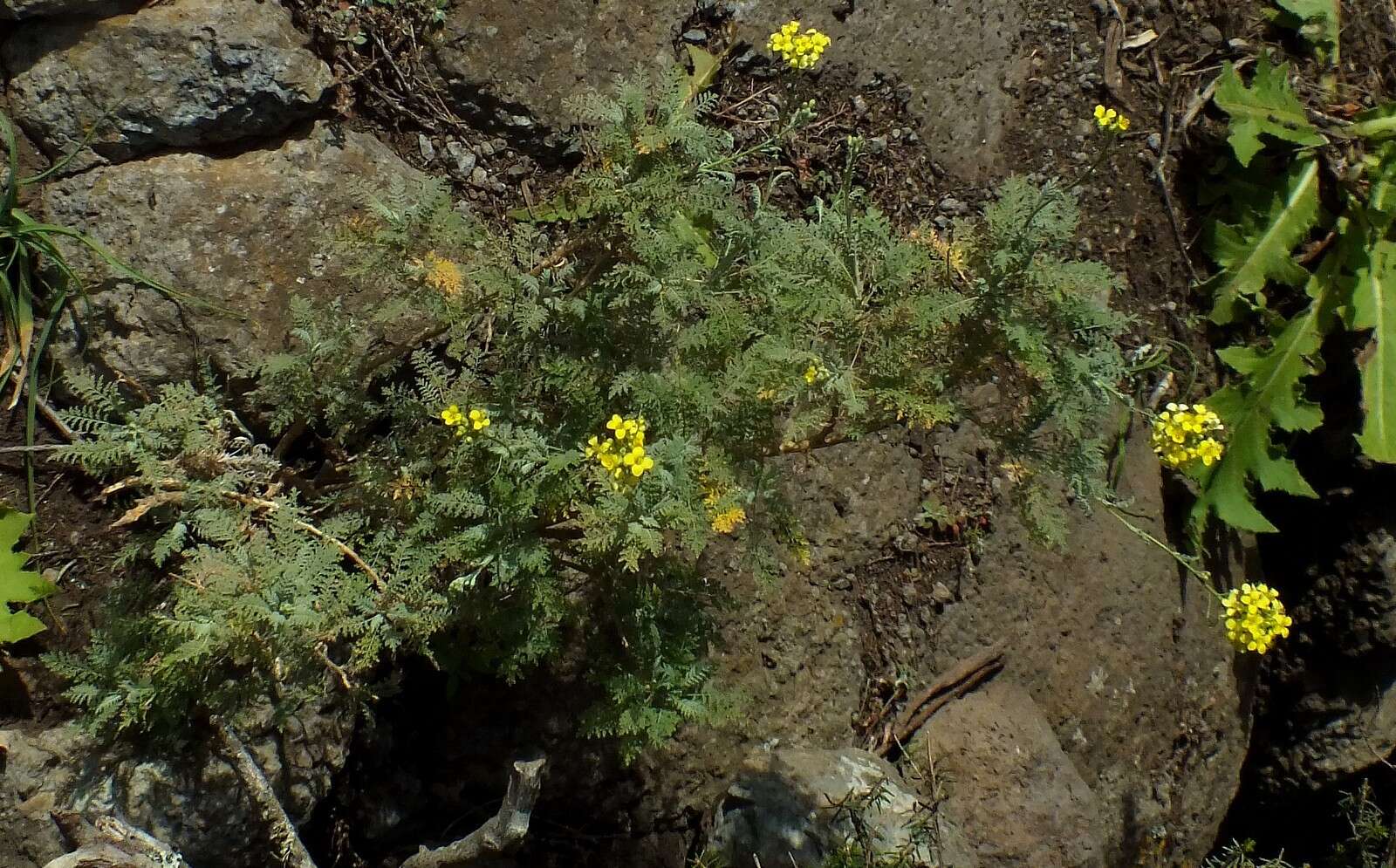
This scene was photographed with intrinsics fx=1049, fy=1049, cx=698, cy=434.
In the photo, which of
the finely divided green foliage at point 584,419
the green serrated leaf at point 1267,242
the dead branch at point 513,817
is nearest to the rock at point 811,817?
the finely divided green foliage at point 584,419

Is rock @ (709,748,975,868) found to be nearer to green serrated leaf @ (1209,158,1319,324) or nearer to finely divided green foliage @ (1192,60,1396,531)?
finely divided green foliage @ (1192,60,1396,531)

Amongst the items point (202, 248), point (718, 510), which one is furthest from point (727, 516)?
point (202, 248)

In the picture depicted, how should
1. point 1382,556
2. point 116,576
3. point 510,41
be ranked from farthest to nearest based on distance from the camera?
point 1382,556 → point 510,41 → point 116,576

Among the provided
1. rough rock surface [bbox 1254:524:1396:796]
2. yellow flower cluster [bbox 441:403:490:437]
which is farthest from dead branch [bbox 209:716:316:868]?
rough rock surface [bbox 1254:524:1396:796]

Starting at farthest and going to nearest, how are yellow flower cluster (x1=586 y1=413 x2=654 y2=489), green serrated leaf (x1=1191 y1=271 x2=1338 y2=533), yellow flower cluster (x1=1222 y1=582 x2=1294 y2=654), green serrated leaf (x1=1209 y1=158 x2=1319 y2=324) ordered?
green serrated leaf (x1=1209 y1=158 x2=1319 y2=324) → green serrated leaf (x1=1191 y1=271 x2=1338 y2=533) → yellow flower cluster (x1=1222 y1=582 x2=1294 y2=654) → yellow flower cluster (x1=586 y1=413 x2=654 y2=489)

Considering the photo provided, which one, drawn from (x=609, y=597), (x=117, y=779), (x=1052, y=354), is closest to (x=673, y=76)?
(x=1052, y=354)

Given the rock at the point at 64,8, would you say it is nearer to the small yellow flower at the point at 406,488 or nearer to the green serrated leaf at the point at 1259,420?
the small yellow flower at the point at 406,488

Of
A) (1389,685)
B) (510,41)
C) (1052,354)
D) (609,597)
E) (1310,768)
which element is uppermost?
(510,41)

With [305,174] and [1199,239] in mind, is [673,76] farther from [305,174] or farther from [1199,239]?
[1199,239]
